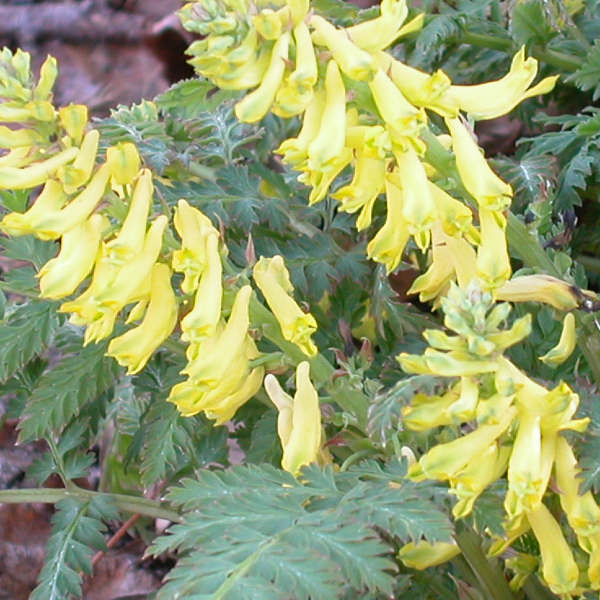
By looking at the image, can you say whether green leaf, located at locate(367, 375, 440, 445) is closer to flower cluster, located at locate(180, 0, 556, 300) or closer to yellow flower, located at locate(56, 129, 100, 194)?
flower cluster, located at locate(180, 0, 556, 300)

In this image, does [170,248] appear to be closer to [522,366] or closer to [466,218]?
[466,218]

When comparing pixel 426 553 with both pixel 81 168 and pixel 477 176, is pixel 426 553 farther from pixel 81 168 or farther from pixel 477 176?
pixel 81 168

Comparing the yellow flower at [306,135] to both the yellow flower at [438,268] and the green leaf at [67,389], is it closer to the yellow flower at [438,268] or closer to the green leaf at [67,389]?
the yellow flower at [438,268]

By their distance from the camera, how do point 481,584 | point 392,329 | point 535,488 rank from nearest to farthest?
1. point 535,488
2. point 481,584
3. point 392,329

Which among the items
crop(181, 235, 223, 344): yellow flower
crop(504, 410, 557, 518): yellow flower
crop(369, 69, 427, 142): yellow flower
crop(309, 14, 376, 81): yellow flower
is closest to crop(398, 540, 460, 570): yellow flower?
crop(504, 410, 557, 518): yellow flower

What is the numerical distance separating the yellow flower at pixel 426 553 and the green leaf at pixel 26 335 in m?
1.02

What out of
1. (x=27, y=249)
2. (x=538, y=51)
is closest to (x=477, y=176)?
(x=27, y=249)

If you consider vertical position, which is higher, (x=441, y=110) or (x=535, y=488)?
(x=441, y=110)

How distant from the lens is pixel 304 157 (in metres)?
1.79

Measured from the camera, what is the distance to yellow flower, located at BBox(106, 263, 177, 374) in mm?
1918

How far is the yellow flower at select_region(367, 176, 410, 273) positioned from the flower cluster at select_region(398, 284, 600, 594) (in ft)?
0.82

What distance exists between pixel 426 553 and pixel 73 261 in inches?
36.5

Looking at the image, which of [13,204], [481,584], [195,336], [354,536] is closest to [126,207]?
[195,336]

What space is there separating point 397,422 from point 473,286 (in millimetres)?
309
